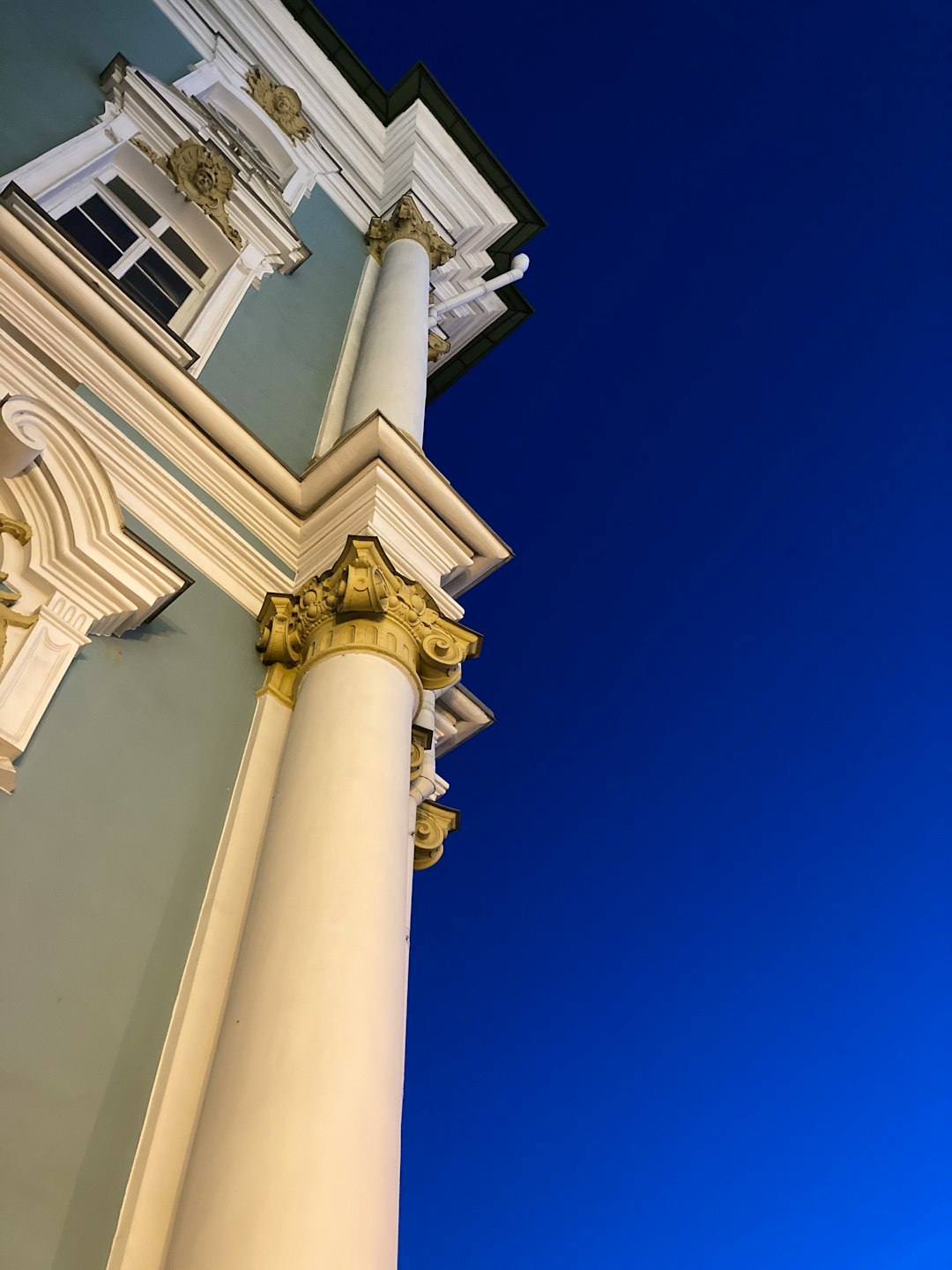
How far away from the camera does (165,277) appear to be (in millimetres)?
7941

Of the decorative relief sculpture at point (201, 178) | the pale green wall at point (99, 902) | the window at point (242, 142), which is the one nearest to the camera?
the pale green wall at point (99, 902)

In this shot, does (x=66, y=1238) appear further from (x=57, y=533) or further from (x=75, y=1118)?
(x=57, y=533)

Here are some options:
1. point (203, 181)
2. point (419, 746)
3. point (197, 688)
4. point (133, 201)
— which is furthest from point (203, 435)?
point (203, 181)

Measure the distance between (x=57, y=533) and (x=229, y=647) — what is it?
1.23 meters

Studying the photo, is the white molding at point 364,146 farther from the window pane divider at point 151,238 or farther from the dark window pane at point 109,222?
the dark window pane at point 109,222

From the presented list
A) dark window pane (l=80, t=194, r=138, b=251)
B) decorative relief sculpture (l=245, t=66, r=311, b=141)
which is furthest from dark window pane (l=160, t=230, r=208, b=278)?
decorative relief sculpture (l=245, t=66, r=311, b=141)

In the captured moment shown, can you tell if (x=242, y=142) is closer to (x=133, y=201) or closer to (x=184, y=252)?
(x=133, y=201)

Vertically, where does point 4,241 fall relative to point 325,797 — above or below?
above

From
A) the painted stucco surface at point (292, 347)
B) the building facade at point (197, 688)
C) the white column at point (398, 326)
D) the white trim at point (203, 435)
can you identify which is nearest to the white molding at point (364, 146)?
the white column at point (398, 326)

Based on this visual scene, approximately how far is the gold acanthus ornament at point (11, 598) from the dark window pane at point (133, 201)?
4634 millimetres

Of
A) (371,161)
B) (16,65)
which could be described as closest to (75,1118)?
(16,65)

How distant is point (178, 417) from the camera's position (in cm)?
606

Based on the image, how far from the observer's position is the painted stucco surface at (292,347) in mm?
7406

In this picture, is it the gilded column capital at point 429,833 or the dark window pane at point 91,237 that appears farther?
the dark window pane at point 91,237
